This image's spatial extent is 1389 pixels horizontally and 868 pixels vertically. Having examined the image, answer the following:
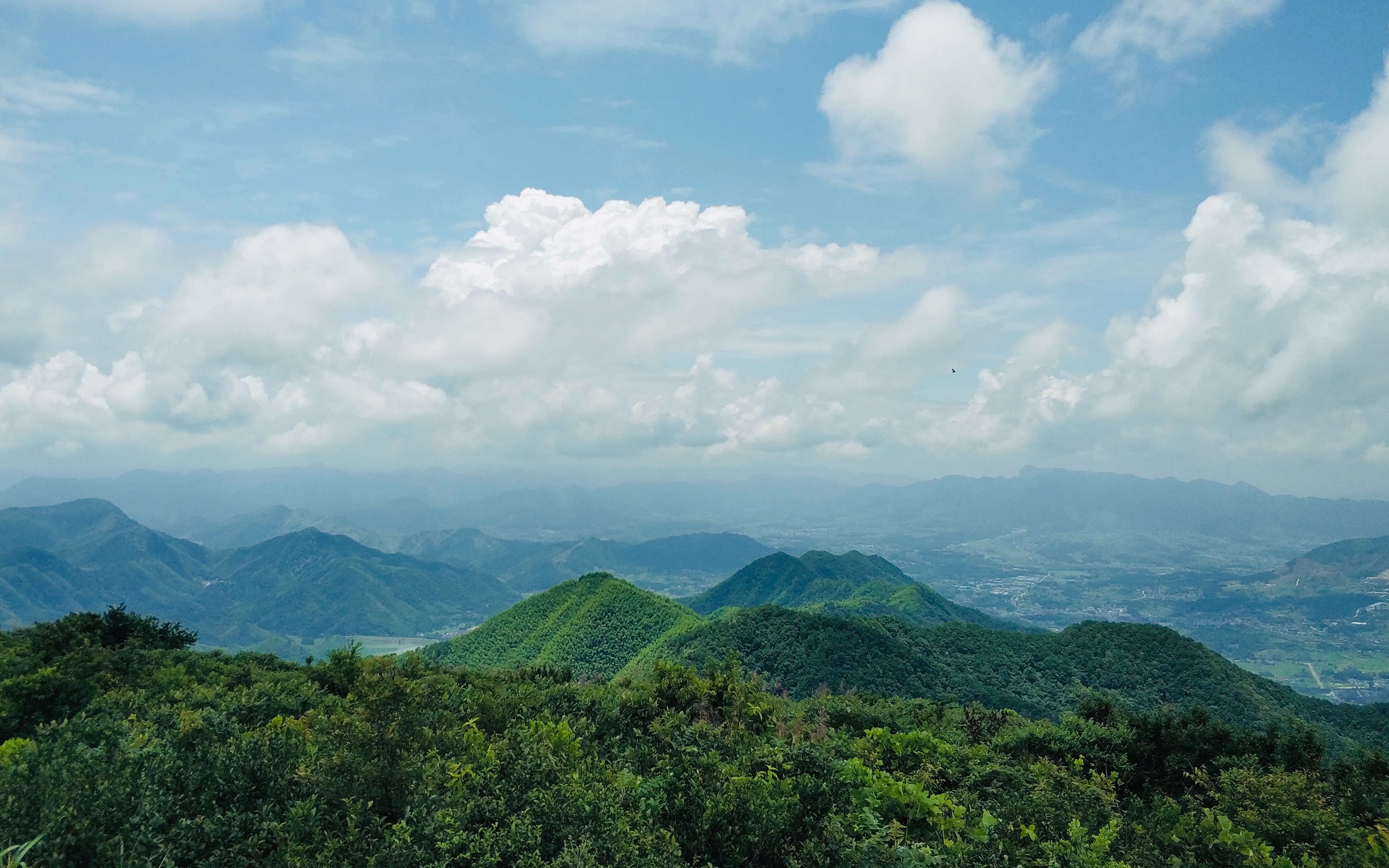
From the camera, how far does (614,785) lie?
16.2 meters

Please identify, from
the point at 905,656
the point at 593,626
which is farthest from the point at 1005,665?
the point at 593,626

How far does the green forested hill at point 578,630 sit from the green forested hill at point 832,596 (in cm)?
3176

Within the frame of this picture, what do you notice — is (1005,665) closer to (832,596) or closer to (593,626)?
(593,626)

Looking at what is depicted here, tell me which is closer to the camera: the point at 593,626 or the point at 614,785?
the point at 614,785

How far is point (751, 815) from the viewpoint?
14680 mm

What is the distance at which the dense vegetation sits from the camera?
485 inches

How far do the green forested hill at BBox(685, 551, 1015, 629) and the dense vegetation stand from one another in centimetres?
10779

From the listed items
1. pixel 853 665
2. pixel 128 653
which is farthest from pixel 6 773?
pixel 853 665

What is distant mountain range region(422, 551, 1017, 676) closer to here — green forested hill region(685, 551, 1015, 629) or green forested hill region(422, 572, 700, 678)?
green forested hill region(422, 572, 700, 678)

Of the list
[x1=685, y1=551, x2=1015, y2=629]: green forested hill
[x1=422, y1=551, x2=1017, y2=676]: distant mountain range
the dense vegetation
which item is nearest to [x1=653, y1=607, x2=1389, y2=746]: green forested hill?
[x1=422, y1=551, x2=1017, y2=676]: distant mountain range

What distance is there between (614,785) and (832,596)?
164 metres

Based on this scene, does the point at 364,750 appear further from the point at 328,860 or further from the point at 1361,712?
the point at 1361,712

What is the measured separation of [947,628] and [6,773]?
10130 centimetres

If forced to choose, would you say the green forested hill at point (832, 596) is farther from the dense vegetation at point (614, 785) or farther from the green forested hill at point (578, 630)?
the dense vegetation at point (614, 785)
